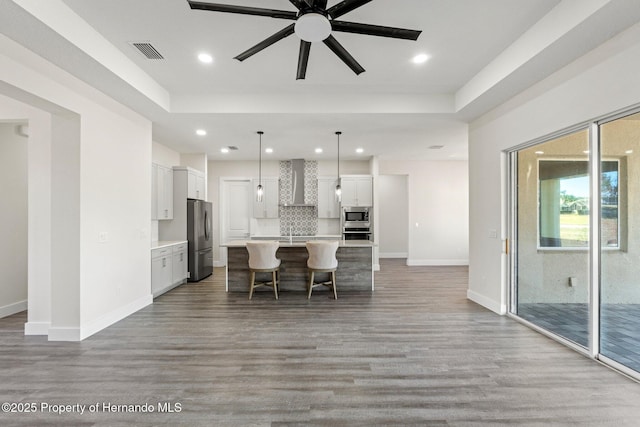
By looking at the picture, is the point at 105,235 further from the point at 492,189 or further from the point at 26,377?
the point at 492,189

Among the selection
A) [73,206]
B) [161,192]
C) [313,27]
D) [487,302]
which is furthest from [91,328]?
[487,302]

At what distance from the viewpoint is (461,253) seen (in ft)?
27.2

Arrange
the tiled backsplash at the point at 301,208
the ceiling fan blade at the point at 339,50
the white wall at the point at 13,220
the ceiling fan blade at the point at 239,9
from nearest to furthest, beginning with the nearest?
the ceiling fan blade at the point at 239,9, the ceiling fan blade at the point at 339,50, the white wall at the point at 13,220, the tiled backsplash at the point at 301,208

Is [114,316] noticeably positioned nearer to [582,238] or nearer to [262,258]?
[262,258]

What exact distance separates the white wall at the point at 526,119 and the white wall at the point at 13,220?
6809mm

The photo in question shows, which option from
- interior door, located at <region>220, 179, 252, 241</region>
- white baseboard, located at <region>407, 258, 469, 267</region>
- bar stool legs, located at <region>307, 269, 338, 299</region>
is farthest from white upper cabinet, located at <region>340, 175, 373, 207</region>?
bar stool legs, located at <region>307, 269, 338, 299</region>

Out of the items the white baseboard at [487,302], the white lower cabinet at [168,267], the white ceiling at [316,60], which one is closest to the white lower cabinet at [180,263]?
the white lower cabinet at [168,267]

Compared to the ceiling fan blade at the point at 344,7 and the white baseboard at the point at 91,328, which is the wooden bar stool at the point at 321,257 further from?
the ceiling fan blade at the point at 344,7

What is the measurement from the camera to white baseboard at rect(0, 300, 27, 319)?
413cm

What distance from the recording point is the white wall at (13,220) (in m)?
4.24

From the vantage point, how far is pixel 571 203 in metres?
3.34

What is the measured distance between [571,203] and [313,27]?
10.8 ft

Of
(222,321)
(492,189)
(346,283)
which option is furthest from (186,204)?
(492,189)

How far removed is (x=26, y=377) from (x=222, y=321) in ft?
5.99
